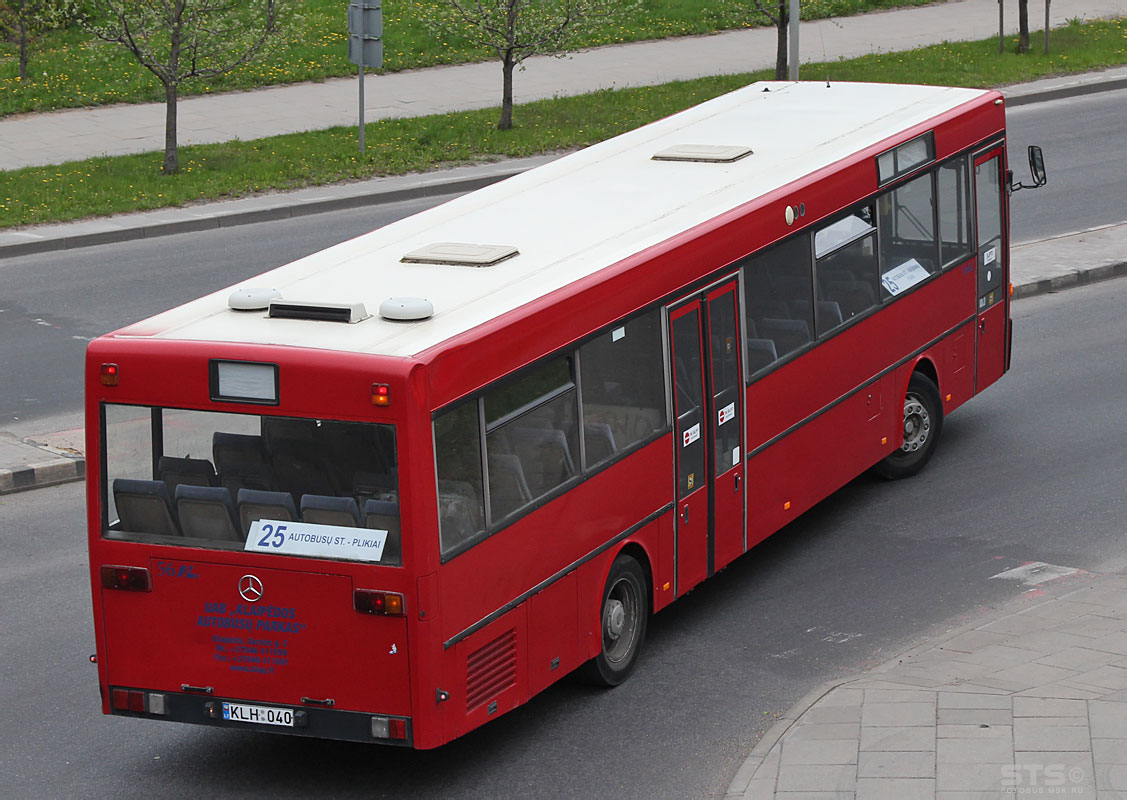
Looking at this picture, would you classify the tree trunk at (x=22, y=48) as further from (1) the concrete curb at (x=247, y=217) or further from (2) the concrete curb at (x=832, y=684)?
(2) the concrete curb at (x=832, y=684)

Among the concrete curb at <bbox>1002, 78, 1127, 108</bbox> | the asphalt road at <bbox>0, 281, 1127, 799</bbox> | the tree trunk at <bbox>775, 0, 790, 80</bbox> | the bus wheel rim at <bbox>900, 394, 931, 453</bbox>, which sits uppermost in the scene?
the tree trunk at <bbox>775, 0, 790, 80</bbox>

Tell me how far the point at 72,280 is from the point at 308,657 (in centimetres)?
1214

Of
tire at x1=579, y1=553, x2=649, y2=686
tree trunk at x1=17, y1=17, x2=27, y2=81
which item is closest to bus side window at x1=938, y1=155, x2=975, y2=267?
tire at x1=579, y1=553, x2=649, y2=686

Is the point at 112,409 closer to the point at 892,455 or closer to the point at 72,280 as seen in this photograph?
the point at 892,455

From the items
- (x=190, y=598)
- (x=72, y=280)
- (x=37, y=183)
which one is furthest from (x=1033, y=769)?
(x=37, y=183)

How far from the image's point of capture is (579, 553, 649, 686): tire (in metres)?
9.15

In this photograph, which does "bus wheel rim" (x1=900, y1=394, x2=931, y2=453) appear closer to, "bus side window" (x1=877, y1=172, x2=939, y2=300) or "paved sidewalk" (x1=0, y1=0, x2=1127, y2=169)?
"bus side window" (x1=877, y1=172, x2=939, y2=300)

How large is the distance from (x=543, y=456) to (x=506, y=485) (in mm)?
375

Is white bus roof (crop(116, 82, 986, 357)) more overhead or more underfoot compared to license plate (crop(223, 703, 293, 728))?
more overhead

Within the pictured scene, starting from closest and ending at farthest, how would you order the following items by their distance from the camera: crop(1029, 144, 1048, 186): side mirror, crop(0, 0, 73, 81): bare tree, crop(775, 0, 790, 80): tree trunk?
crop(1029, 144, 1048, 186): side mirror → crop(775, 0, 790, 80): tree trunk → crop(0, 0, 73, 81): bare tree

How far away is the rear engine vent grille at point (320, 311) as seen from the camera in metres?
7.93

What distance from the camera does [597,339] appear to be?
8828mm

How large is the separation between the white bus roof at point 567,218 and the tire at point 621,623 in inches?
66.6

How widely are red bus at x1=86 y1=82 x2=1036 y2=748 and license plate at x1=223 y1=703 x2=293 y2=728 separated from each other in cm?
1
